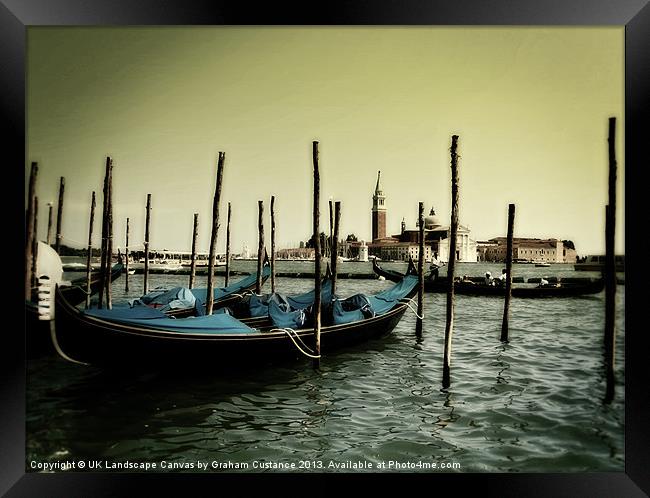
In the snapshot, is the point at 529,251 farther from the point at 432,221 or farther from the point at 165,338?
the point at 165,338

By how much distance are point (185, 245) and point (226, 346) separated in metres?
0.94

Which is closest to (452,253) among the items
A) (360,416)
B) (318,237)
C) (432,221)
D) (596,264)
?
(432,221)

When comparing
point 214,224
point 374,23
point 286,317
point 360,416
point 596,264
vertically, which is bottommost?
point 360,416

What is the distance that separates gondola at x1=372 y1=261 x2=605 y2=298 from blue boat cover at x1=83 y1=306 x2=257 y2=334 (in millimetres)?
1615

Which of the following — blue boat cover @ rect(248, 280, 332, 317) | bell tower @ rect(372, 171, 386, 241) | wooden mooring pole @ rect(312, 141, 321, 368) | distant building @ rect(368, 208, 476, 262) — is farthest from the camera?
blue boat cover @ rect(248, 280, 332, 317)

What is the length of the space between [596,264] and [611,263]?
15cm

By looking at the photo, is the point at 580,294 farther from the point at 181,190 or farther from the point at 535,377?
the point at 181,190

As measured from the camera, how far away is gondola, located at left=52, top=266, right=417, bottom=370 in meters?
2.82

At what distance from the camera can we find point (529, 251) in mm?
3379

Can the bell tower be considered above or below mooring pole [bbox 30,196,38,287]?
above

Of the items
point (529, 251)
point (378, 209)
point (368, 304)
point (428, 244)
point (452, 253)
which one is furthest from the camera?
point (368, 304)

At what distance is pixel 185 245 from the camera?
3.78 meters

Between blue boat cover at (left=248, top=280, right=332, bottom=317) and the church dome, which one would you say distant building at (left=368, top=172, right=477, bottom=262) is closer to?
the church dome

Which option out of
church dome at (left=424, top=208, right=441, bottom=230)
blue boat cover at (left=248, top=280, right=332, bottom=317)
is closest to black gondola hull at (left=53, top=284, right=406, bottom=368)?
blue boat cover at (left=248, top=280, right=332, bottom=317)
